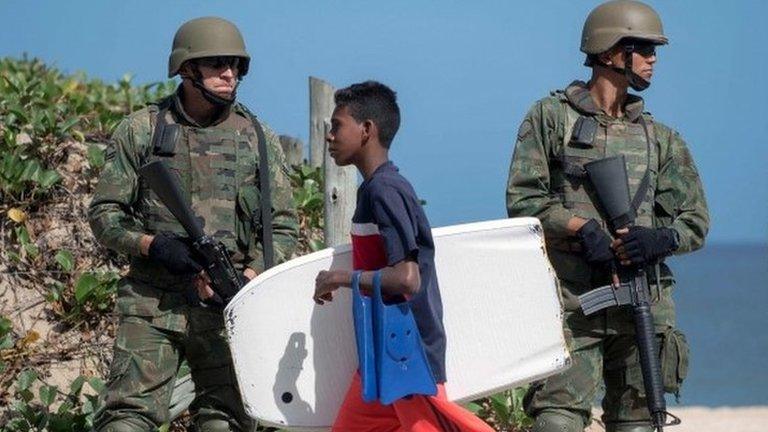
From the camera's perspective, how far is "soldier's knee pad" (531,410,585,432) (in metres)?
7.04

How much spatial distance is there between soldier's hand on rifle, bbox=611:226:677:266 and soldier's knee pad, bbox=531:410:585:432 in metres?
0.63

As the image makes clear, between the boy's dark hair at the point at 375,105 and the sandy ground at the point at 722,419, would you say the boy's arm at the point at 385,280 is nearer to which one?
the boy's dark hair at the point at 375,105

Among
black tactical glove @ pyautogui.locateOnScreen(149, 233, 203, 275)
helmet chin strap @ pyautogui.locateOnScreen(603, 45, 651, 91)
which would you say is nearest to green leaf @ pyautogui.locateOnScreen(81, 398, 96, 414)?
black tactical glove @ pyautogui.locateOnScreen(149, 233, 203, 275)

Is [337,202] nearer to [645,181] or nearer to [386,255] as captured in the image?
[645,181]

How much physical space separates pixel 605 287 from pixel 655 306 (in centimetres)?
27

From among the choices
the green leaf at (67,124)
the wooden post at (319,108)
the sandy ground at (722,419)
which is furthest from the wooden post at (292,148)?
the sandy ground at (722,419)

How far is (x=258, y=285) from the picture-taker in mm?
6496

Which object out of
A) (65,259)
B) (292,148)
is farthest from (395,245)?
(292,148)

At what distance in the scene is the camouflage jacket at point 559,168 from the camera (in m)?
7.18

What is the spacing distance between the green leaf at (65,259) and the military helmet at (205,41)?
102 inches

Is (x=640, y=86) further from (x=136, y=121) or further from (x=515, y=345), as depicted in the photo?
(x=136, y=121)

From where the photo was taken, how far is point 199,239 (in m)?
6.79

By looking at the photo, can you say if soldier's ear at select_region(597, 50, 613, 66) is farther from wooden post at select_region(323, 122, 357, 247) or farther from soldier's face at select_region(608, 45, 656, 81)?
wooden post at select_region(323, 122, 357, 247)

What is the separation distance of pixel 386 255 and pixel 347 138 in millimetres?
446
